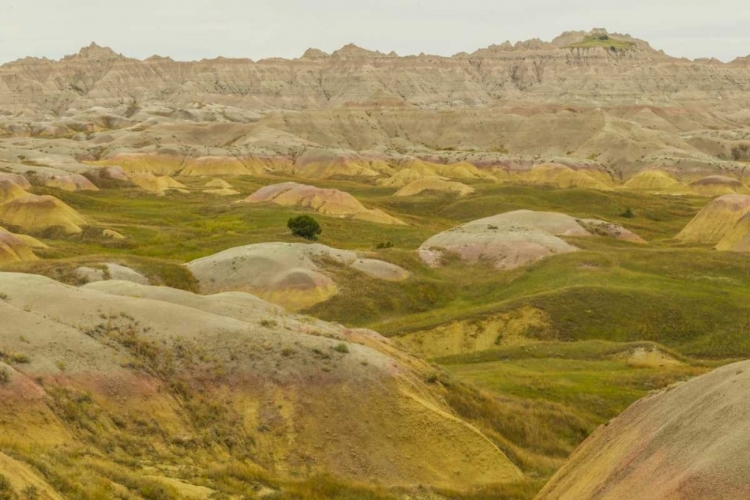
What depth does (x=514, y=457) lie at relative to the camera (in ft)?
88.1

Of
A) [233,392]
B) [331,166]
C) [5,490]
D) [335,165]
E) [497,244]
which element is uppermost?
[5,490]

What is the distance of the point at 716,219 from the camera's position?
92.6 m

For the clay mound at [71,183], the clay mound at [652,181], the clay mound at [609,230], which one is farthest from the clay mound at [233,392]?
the clay mound at [652,181]

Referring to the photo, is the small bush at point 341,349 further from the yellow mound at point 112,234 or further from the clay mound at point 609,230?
the clay mound at point 609,230

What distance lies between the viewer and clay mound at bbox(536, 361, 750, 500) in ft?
44.8

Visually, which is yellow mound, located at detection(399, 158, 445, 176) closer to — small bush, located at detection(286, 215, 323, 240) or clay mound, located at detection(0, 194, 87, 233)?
small bush, located at detection(286, 215, 323, 240)

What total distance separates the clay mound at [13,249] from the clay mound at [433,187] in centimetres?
7815

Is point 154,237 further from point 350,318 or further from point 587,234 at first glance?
point 587,234

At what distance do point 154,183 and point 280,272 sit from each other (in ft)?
272

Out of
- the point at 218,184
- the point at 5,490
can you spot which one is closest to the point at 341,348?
the point at 5,490

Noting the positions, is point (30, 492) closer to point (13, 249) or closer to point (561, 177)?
point (13, 249)

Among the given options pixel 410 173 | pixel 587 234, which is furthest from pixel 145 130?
pixel 587 234

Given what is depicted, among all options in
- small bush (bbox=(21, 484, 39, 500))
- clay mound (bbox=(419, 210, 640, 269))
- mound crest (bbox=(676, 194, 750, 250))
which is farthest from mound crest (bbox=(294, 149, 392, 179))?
small bush (bbox=(21, 484, 39, 500))

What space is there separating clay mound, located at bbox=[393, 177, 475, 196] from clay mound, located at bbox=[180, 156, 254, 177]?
4213 centimetres
